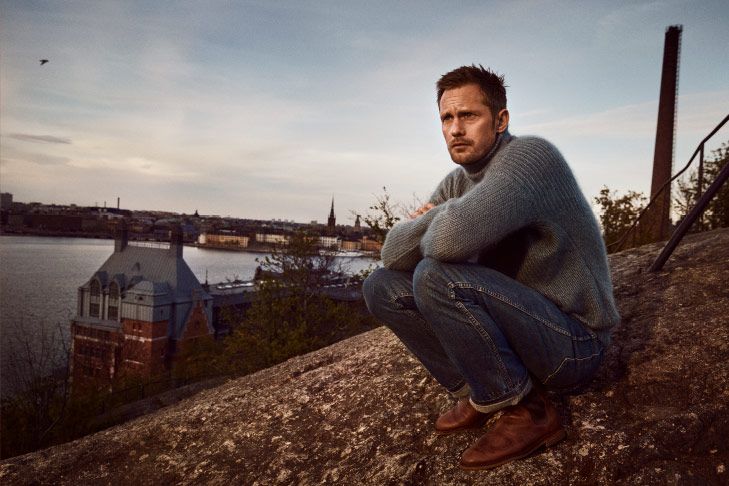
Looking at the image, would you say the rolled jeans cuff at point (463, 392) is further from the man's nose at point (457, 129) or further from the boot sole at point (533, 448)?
the man's nose at point (457, 129)

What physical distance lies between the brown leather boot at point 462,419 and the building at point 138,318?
42.0 meters

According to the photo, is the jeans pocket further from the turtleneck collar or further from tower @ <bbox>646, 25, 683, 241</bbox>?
tower @ <bbox>646, 25, 683, 241</bbox>

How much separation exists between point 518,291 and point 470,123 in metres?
0.83

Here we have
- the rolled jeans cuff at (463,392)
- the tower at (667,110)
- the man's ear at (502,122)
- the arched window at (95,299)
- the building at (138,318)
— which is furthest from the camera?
the arched window at (95,299)

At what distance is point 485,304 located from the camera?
191 cm

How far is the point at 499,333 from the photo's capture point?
6.33ft

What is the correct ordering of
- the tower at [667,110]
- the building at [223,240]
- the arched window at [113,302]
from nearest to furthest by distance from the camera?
the tower at [667,110], the arched window at [113,302], the building at [223,240]


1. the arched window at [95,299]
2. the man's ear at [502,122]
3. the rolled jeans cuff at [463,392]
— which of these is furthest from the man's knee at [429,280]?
the arched window at [95,299]

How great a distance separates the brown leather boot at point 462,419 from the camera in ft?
7.23

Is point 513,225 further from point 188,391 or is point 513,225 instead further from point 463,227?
point 188,391

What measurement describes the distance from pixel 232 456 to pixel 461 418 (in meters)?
1.36

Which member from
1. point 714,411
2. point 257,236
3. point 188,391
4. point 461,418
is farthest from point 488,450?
point 257,236

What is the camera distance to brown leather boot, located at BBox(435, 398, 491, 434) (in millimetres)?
2203

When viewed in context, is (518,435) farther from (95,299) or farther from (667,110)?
(95,299)
